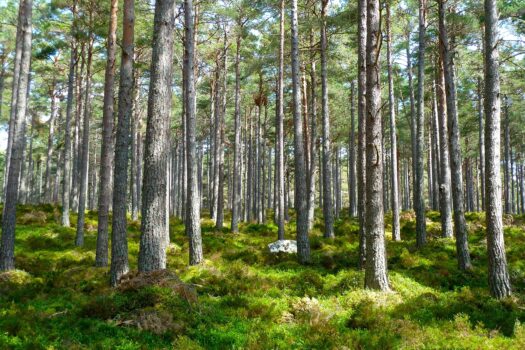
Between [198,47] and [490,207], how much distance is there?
15381 mm

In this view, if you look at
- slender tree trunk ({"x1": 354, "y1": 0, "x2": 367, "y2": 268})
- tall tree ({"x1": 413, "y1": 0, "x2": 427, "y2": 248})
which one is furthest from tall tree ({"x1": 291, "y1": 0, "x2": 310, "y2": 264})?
tall tree ({"x1": 413, "y1": 0, "x2": 427, "y2": 248})

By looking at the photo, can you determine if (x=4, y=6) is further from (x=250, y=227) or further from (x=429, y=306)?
(x=429, y=306)

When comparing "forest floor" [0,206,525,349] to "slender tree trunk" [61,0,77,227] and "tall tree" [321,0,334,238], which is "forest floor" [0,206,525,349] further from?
"slender tree trunk" [61,0,77,227]

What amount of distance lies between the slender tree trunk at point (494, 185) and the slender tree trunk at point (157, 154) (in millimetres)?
7081

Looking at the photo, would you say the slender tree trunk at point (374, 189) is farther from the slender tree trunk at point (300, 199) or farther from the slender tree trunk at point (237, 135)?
the slender tree trunk at point (237, 135)

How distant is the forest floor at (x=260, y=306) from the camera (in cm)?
569

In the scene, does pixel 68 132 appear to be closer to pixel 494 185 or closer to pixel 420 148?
pixel 420 148

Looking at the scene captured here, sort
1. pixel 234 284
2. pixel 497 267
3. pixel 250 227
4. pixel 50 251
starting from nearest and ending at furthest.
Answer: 1. pixel 497 267
2. pixel 234 284
3. pixel 50 251
4. pixel 250 227

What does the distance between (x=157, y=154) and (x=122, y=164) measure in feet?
7.21

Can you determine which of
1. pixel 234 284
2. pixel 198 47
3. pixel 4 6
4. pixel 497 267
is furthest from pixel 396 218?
pixel 4 6

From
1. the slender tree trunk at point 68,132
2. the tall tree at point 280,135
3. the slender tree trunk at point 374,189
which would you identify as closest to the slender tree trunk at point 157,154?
the slender tree trunk at point 374,189

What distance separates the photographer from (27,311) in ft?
22.5

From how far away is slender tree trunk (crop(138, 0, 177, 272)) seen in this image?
7.49 meters

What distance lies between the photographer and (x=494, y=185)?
27.0ft
